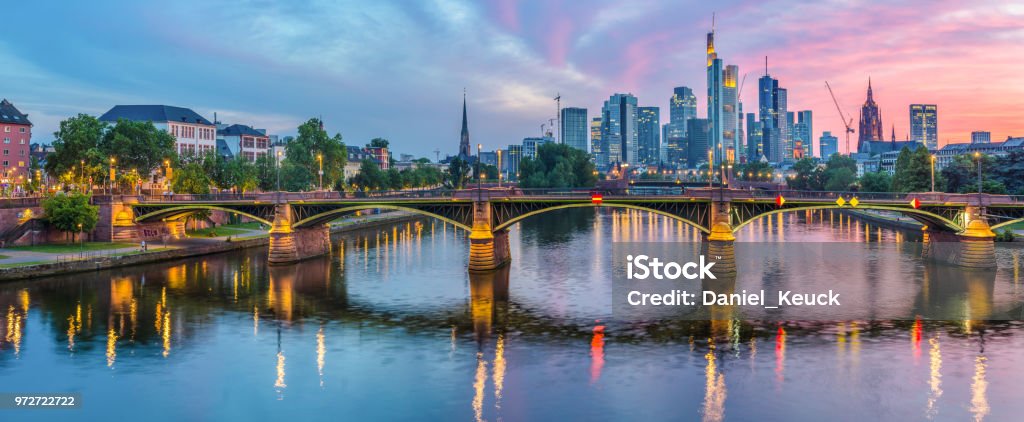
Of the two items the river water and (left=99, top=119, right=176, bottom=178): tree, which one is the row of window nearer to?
(left=99, top=119, right=176, bottom=178): tree

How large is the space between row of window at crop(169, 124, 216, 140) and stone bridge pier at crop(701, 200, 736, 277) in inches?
5245

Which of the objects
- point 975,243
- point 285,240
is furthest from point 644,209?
point 285,240

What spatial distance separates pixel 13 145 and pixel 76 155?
207ft

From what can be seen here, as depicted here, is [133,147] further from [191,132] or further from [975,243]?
[975,243]

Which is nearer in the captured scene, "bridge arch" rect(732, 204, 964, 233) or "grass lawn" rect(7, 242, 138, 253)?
"bridge arch" rect(732, 204, 964, 233)

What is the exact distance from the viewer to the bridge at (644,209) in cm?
8488

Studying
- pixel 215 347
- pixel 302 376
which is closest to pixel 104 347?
pixel 215 347

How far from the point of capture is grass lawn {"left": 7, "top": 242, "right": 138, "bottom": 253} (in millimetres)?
91812

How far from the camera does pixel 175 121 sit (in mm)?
178625

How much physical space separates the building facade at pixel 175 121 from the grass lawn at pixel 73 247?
71157mm

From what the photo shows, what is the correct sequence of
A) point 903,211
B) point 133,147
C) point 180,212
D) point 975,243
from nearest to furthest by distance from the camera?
point 975,243 → point 903,211 → point 180,212 → point 133,147

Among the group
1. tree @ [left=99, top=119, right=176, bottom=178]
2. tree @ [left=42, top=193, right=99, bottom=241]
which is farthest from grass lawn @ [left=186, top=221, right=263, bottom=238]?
tree @ [left=42, top=193, right=99, bottom=241]

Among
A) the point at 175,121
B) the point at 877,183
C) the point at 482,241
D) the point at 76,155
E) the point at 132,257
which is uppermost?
the point at 175,121

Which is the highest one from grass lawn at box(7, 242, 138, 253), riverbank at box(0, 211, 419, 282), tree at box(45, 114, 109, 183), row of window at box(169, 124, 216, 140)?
row of window at box(169, 124, 216, 140)
